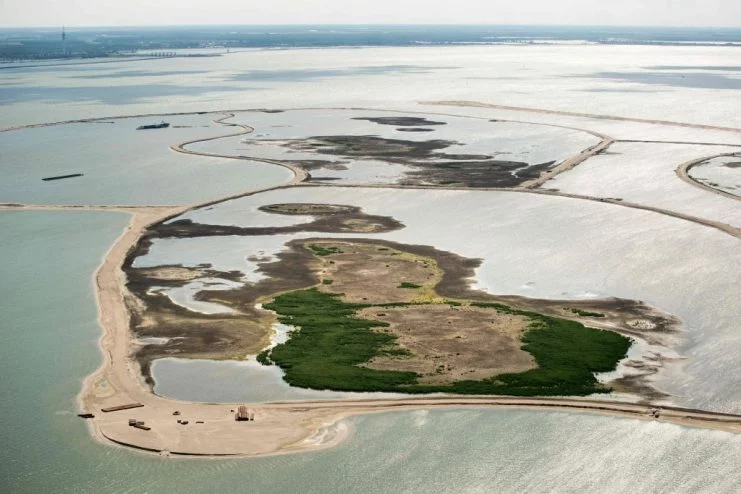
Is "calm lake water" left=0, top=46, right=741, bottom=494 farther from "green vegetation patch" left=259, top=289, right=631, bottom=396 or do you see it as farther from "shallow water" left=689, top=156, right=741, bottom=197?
"shallow water" left=689, top=156, right=741, bottom=197

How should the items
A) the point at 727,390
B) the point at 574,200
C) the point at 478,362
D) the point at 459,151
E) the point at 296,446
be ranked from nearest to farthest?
the point at 296,446 < the point at 727,390 < the point at 478,362 < the point at 574,200 < the point at 459,151

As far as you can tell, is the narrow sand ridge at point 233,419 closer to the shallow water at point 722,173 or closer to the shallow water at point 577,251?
the shallow water at point 577,251

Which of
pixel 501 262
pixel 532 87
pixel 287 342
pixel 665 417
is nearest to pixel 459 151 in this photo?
pixel 501 262

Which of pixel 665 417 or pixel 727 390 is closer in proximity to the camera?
pixel 665 417

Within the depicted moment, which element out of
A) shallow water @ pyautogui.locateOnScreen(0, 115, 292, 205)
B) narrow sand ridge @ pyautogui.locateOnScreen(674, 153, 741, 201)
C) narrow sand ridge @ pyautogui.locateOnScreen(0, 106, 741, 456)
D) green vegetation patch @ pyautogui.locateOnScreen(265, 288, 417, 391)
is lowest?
shallow water @ pyautogui.locateOnScreen(0, 115, 292, 205)

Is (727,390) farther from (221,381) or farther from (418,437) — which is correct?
(221,381)

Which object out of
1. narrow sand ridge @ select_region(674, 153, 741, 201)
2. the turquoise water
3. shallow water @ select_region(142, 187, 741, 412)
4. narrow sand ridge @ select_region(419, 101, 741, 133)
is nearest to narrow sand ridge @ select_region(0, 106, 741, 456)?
the turquoise water

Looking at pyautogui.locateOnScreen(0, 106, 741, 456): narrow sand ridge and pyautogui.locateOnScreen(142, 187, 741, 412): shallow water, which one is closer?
pyautogui.locateOnScreen(0, 106, 741, 456): narrow sand ridge

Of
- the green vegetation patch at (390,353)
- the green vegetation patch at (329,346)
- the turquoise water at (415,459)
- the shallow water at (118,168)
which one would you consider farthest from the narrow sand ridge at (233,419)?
the shallow water at (118,168)
